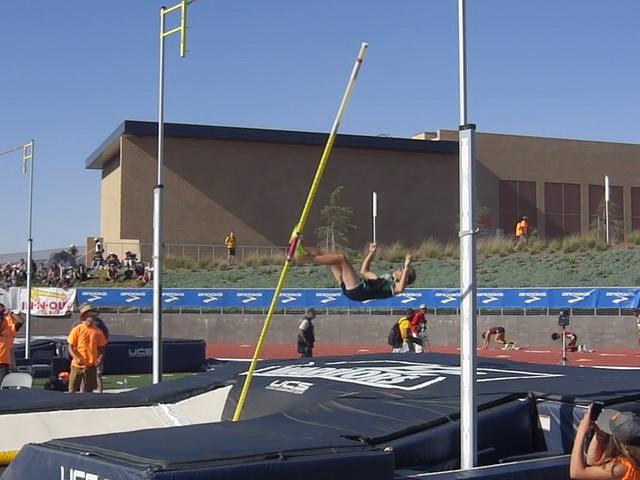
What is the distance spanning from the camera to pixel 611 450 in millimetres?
5062

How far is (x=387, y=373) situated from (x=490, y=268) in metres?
29.3

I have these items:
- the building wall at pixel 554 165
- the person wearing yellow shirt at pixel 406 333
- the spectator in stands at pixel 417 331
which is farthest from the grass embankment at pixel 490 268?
the person wearing yellow shirt at pixel 406 333

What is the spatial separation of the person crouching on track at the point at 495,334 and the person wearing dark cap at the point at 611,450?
2412 cm

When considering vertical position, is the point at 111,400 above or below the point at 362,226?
below

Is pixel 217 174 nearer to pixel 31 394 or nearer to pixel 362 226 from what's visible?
pixel 362 226

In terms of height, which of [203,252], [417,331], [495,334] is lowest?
[495,334]

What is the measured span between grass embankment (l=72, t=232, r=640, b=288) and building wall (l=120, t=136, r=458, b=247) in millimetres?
3994

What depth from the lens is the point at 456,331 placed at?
30984 mm

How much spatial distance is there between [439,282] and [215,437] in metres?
30.1

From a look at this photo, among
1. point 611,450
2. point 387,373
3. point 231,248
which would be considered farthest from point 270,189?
point 611,450

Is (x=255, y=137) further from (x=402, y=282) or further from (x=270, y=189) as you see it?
(x=402, y=282)

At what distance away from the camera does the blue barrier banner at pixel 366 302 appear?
2898 cm

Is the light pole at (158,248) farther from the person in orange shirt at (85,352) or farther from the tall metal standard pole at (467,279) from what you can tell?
the tall metal standard pole at (467,279)

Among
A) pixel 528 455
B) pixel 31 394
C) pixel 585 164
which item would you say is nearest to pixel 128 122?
pixel 585 164
